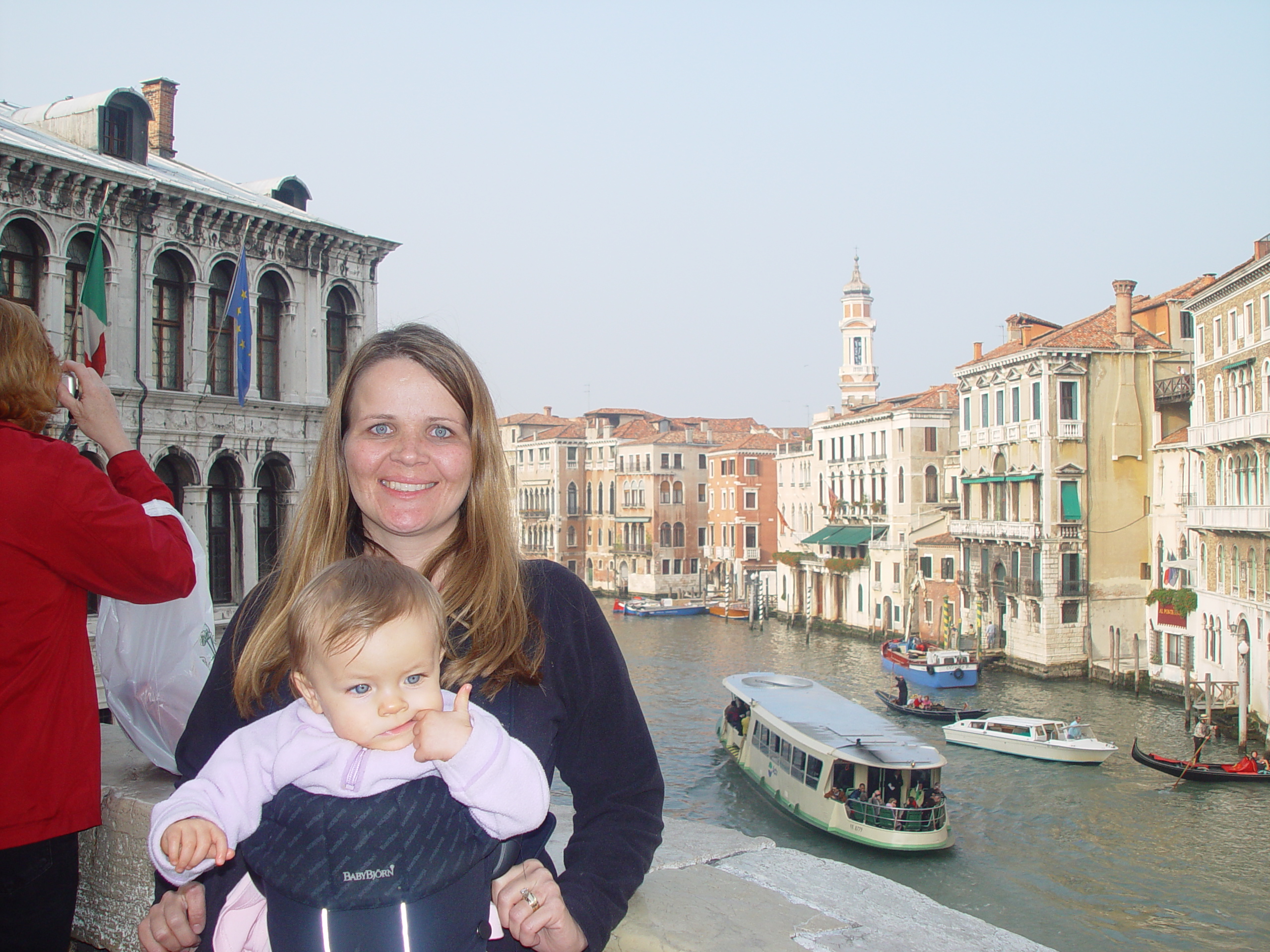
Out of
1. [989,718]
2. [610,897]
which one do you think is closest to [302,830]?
[610,897]

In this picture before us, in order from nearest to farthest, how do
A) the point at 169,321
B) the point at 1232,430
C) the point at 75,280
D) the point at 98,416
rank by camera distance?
the point at 98,416
the point at 75,280
the point at 169,321
the point at 1232,430

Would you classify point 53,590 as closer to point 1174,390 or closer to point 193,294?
point 193,294

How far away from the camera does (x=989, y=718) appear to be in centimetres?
2100

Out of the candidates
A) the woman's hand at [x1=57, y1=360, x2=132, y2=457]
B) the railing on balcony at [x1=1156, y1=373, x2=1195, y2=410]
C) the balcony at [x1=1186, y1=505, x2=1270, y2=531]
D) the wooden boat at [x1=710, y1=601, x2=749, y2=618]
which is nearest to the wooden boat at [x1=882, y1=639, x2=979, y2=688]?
the balcony at [x1=1186, y1=505, x2=1270, y2=531]

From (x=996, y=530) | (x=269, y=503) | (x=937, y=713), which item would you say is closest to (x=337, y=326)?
(x=269, y=503)

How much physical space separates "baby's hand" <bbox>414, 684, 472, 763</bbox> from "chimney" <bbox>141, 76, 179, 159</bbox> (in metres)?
16.7

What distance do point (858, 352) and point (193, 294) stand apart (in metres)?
46.4

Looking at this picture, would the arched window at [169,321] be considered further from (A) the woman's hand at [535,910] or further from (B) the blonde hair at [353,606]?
(A) the woman's hand at [535,910]

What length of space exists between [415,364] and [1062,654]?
94.1 ft

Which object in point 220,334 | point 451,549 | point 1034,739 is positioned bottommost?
point 1034,739

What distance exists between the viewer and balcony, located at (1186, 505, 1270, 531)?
19.6 meters

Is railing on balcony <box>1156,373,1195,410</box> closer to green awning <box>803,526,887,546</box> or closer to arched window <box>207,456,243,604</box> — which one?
green awning <box>803,526,887,546</box>

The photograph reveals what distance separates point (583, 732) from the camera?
1744 mm

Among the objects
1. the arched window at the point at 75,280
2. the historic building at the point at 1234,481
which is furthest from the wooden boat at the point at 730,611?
the arched window at the point at 75,280
